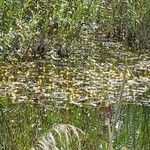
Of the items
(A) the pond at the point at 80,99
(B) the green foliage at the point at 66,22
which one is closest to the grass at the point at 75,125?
(A) the pond at the point at 80,99

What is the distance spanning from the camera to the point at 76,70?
21.4 ft

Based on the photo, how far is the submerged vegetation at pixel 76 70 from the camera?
4254mm

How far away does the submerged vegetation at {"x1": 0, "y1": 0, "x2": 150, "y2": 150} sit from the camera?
14.0 feet

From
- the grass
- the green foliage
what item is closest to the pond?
the grass

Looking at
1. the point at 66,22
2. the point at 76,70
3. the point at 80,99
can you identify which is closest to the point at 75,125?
the point at 80,99

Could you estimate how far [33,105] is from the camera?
200 inches

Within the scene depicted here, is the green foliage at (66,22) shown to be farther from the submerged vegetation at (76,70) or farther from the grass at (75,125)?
the grass at (75,125)

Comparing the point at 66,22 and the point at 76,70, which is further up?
the point at 66,22

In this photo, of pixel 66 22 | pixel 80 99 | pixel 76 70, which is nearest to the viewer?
pixel 80 99

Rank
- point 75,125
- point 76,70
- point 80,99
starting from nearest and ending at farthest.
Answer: point 75,125
point 80,99
point 76,70

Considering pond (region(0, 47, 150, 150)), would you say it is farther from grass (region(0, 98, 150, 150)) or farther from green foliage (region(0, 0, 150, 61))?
green foliage (region(0, 0, 150, 61))

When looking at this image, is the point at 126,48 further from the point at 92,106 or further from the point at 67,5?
the point at 92,106

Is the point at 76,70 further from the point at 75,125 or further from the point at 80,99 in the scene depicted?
the point at 75,125

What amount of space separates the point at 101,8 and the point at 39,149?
717 centimetres
